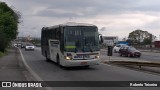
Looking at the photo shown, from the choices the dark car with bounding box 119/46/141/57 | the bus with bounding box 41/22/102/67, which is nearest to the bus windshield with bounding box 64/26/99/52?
the bus with bounding box 41/22/102/67

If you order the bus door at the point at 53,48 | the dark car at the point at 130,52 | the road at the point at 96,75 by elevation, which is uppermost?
the bus door at the point at 53,48

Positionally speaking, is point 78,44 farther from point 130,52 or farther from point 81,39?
point 130,52

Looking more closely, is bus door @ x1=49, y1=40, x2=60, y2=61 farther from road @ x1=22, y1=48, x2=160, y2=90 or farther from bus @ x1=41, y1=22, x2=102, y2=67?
road @ x1=22, y1=48, x2=160, y2=90

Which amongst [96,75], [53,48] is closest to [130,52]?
[53,48]

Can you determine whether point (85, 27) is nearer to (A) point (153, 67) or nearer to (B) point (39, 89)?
(A) point (153, 67)

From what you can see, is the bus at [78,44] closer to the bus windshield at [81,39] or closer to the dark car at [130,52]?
the bus windshield at [81,39]

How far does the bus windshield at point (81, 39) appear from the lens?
21141mm

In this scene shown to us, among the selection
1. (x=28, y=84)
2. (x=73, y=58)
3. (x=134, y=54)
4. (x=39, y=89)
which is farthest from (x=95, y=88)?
(x=134, y=54)

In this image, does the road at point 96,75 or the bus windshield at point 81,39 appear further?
the bus windshield at point 81,39

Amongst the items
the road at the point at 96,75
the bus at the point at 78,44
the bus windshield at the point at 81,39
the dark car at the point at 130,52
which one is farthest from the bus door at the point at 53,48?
the dark car at the point at 130,52

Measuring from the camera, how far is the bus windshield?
2114 centimetres

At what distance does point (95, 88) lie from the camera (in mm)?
12805

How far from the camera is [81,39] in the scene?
21.4 meters

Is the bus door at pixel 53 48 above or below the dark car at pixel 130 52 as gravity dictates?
above
